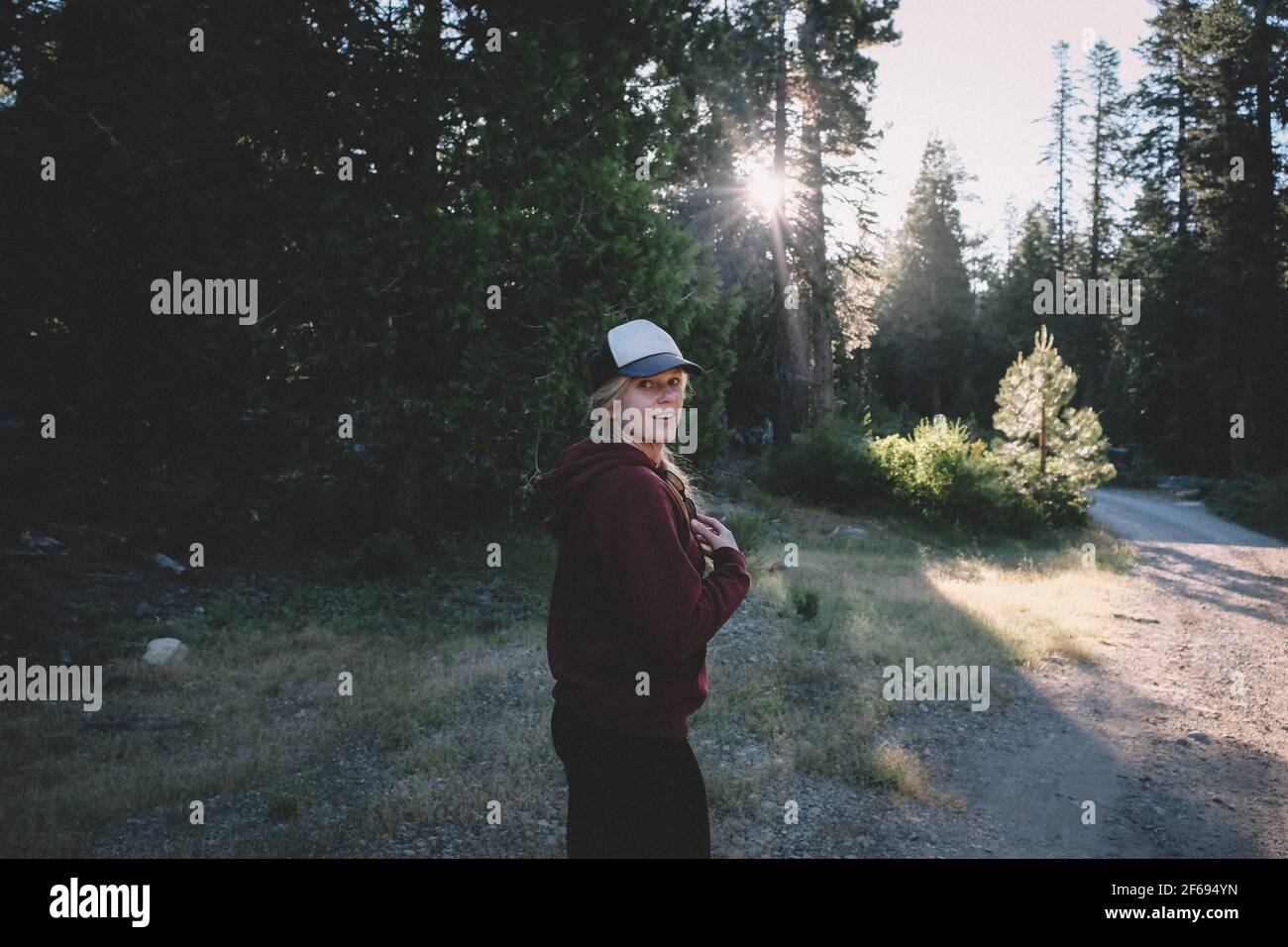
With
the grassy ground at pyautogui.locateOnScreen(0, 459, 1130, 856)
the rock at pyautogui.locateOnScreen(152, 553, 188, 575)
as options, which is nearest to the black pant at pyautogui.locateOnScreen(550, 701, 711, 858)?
the grassy ground at pyautogui.locateOnScreen(0, 459, 1130, 856)

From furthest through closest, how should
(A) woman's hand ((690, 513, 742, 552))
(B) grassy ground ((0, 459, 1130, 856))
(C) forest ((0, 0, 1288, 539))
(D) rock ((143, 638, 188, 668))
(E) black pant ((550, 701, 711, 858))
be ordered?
(C) forest ((0, 0, 1288, 539)), (D) rock ((143, 638, 188, 668)), (B) grassy ground ((0, 459, 1130, 856)), (A) woman's hand ((690, 513, 742, 552)), (E) black pant ((550, 701, 711, 858))

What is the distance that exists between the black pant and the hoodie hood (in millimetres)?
586

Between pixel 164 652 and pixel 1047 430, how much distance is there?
58.6ft

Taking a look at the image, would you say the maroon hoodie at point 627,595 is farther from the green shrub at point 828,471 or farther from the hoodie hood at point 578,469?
the green shrub at point 828,471

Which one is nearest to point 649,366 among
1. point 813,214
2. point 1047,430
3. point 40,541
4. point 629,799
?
point 629,799

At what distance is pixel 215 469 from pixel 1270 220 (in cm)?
3268

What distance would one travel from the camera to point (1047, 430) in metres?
18.0

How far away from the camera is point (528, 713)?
6.89 m

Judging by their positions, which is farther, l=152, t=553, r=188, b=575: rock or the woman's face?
l=152, t=553, r=188, b=575: rock

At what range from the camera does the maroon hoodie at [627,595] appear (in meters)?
2.16

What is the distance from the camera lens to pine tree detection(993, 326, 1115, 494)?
17453mm

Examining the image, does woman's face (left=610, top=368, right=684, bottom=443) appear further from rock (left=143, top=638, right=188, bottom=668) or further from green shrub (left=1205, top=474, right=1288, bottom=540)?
green shrub (left=1205, top=474, right=1288, bottom=540)

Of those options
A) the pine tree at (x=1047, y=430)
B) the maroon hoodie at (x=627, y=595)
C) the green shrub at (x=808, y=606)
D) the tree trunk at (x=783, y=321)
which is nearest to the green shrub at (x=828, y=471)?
the tree trunk at (x=783, y=321)
